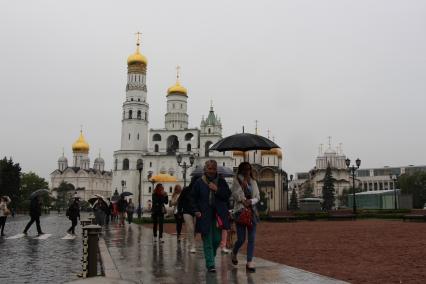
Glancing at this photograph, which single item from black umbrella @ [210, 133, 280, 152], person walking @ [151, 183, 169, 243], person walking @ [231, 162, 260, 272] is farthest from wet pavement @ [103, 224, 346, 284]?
person walking @ [151, 183, 169, 243]

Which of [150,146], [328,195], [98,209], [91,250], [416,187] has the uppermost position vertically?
[150,146]

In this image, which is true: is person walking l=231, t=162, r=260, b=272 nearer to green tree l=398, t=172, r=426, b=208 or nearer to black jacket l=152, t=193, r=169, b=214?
black jacket l=152, t=193, r=169, b=214

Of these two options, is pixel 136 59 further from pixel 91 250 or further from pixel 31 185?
pixel 91 250

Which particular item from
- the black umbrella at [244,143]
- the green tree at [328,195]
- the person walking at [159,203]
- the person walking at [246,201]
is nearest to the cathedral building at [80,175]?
the green tree at [328,195]

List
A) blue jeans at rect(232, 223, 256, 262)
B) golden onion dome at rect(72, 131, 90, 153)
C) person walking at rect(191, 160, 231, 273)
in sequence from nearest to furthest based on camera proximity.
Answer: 1. person walking at rect(191, 160, 231, 273)
2. blue jeans at rect(232, 223, 256, 262)
3. golden onion dome at rect(72, 131, 90, 153)

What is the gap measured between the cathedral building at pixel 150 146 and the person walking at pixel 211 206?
7545 cm

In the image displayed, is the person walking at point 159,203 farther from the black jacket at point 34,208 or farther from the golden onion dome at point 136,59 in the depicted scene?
the golden onion dome at point 136,59

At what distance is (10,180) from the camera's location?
60.6 meters

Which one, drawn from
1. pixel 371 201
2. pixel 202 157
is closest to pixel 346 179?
pixel 202 157

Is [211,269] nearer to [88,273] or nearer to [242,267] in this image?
[242,267]

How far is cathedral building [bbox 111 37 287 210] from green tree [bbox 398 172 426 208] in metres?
22.0

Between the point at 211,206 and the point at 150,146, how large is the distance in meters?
81.2

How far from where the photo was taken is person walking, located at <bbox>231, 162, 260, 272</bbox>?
29.1ft

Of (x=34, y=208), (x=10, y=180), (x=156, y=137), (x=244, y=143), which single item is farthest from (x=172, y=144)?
(x=244, y=143)
